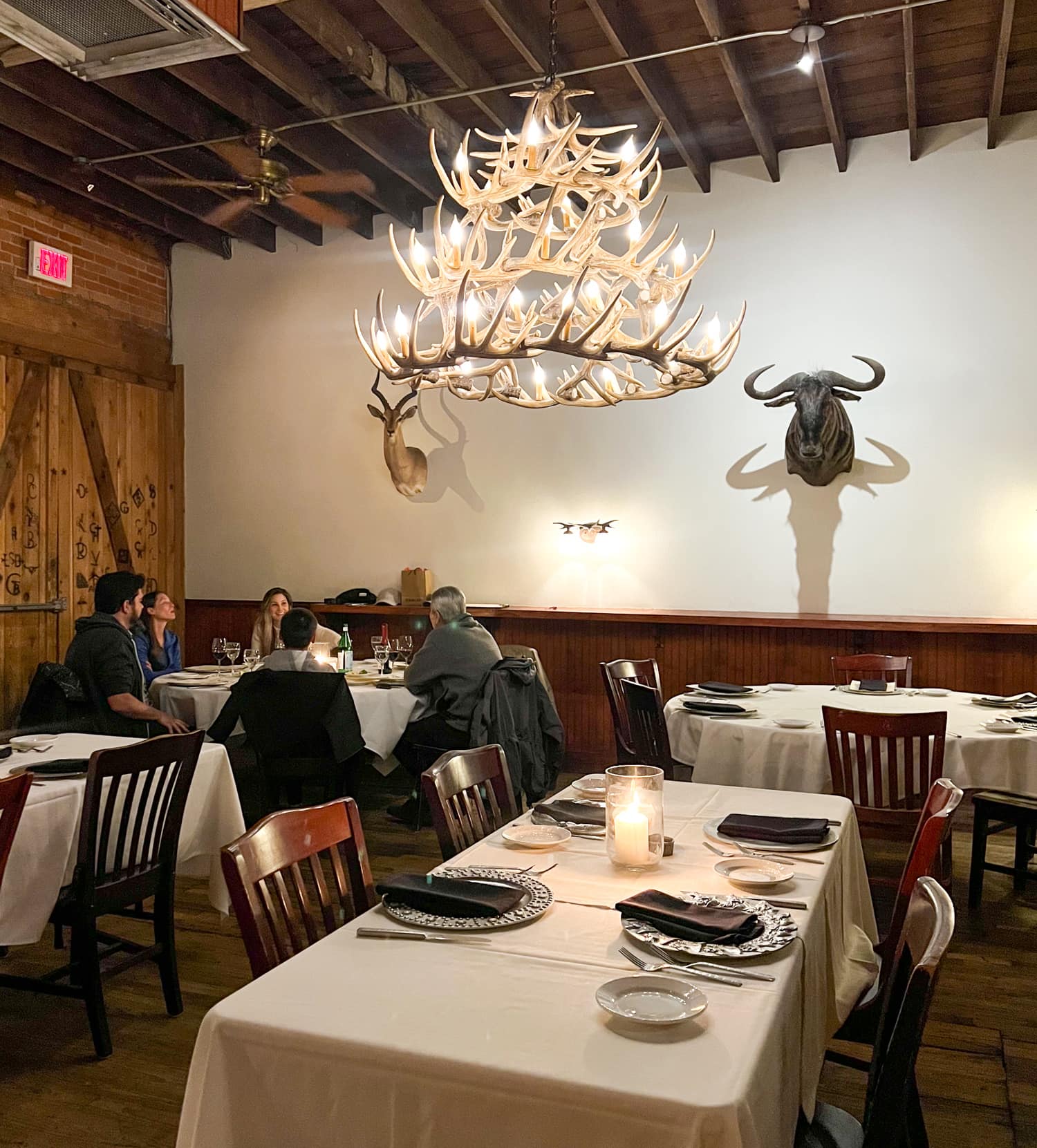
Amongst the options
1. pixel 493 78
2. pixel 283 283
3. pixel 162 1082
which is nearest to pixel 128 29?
pixel 162 1082

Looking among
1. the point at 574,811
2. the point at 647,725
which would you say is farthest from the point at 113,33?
the point at 647,725

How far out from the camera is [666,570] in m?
7.17

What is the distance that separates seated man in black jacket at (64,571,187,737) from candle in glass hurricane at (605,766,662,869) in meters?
3.06

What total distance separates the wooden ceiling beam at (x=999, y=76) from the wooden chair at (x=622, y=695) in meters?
3.56

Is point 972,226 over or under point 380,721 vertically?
over

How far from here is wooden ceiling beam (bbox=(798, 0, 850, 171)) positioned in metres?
5.21

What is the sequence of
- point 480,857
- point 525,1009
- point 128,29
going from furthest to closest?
point 480,857 < point 128,29 < point 525,1009

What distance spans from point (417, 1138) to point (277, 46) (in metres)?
5.60

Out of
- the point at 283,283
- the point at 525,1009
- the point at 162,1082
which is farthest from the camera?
the point at 283,283

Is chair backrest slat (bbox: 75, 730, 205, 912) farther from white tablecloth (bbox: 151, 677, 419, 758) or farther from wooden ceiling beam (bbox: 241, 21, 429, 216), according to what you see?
wooden ceiling beam (bbox: 241, 21, 429, 216)

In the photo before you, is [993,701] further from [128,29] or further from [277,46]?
[277,46]

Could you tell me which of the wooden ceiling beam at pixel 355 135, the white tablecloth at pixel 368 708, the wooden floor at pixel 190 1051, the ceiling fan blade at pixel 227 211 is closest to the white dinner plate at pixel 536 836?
the wooden floor at pixel 190 1051

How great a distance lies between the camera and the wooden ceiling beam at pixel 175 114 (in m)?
5.83

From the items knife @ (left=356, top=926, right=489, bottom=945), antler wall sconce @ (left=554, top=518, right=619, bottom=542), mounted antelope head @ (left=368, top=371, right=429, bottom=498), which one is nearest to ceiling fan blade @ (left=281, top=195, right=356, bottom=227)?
mounted antelope head @ (left=368, top=371, right=429, bottom=498)
